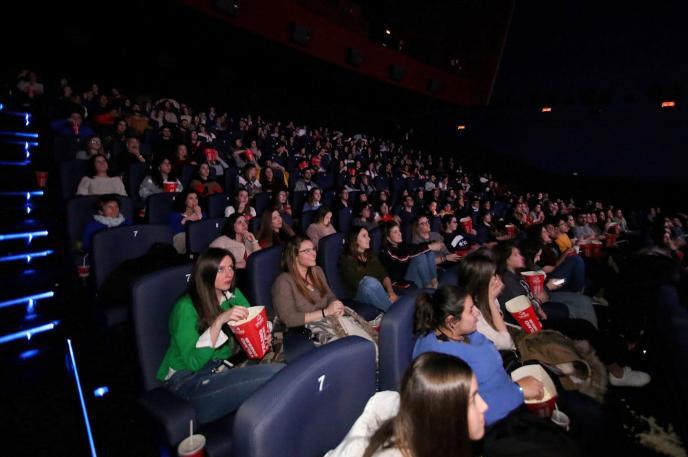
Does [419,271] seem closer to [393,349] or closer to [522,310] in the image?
[522,310]

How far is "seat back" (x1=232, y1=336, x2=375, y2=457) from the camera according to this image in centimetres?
73

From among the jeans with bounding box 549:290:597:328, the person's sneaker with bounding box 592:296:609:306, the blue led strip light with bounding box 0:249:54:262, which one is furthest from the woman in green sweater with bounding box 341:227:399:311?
the person's sneaker with bounding box 592:296:609:306

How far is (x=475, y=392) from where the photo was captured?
2.89 feet

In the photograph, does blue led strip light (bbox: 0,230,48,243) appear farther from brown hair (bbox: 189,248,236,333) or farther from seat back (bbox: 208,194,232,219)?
brown hair (bbox: 189,248,236,333)

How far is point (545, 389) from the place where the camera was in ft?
4.90

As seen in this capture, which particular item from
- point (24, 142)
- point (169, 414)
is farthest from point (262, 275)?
point (24, 142)

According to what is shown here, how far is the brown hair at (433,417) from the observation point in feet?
2.68

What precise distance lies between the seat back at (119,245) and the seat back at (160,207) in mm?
975

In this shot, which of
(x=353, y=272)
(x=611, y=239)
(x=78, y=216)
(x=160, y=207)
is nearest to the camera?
(x=78, y=216)

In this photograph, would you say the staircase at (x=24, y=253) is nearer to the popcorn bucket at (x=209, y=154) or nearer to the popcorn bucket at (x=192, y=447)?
the popcorn bucket at (x=192, y=447)

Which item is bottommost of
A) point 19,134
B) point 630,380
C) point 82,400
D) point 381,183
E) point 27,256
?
point 82,400

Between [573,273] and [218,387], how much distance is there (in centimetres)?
324

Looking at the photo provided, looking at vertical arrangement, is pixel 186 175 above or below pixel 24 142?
below

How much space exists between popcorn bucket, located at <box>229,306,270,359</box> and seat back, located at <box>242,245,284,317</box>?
0.61 metres
